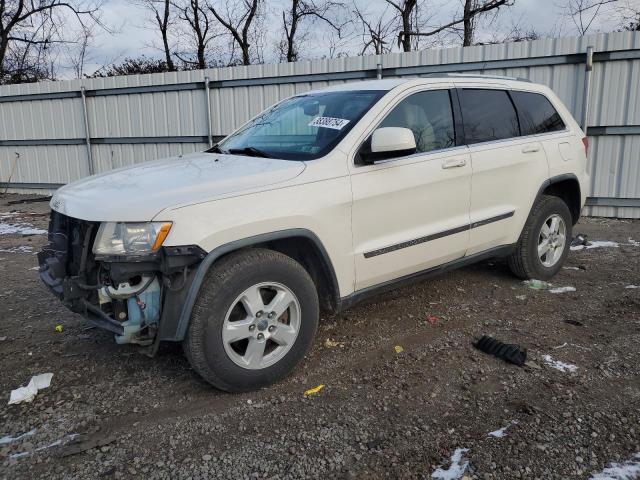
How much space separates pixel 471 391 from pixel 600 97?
7.02m

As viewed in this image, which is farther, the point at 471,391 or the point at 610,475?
the point at 471,391

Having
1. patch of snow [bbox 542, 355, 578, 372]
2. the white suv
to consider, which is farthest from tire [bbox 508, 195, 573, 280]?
patch of snow [bbox 542, 355, 578, 372]

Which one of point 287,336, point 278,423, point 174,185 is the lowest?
point 278,423

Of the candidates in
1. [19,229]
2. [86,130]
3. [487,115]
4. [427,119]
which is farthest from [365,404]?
[86,130]

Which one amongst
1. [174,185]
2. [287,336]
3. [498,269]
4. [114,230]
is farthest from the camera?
[498,269]

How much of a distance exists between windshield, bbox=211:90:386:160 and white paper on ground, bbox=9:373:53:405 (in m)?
1.98

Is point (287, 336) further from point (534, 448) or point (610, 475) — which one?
point (610, 475)

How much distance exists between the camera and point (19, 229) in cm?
871

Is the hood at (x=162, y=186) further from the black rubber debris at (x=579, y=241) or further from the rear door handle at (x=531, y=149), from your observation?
the black rubber debris at (x=579, y=241)

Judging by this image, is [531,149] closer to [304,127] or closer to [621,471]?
[304,127]

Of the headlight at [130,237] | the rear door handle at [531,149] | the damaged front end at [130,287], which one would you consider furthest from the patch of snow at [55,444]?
the rear door handle at [531,149]

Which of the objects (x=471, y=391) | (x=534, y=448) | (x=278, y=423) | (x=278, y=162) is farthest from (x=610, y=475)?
(x=278, y=162)

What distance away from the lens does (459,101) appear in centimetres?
422

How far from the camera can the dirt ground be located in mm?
2531
